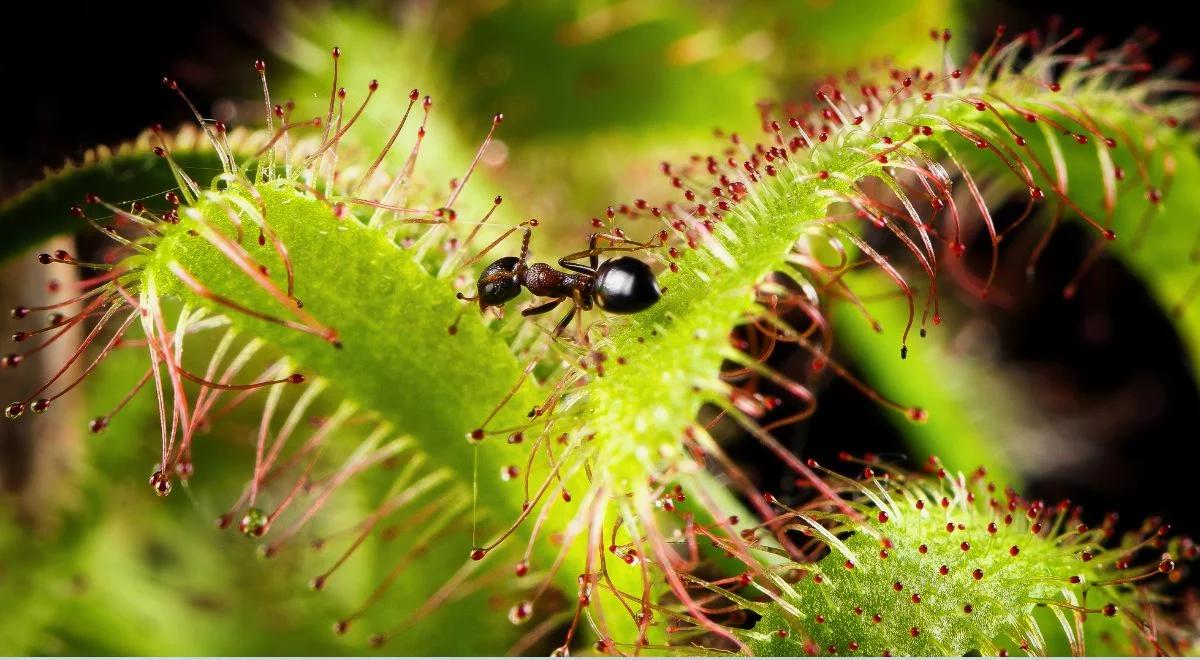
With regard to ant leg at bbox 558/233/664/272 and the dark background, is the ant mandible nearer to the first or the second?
ant leg at bbox 558/233/664/272

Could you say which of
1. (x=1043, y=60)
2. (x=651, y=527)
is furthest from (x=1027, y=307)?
(x=651, y=527)

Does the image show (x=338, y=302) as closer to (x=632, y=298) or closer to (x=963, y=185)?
(x=632, y=298)

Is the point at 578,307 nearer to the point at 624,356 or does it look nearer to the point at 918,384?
the point at 624,356

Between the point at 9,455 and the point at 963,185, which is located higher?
the point at 963,185

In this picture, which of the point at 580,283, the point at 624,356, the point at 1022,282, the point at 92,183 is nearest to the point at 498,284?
the point at 580,283

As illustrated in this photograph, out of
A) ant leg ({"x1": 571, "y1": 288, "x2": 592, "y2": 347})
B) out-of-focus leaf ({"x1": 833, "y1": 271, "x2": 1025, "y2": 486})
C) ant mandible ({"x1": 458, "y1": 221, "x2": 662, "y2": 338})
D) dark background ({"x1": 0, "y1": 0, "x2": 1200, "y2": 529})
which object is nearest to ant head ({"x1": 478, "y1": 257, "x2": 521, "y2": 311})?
ant mandible ({"x1": 458, "y1": 221, "x2": 662, "y2": 338})

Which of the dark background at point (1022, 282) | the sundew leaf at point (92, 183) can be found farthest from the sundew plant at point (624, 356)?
the dark background at point (1022, 282)

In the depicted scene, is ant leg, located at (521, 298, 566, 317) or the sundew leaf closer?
the sundew leaf
